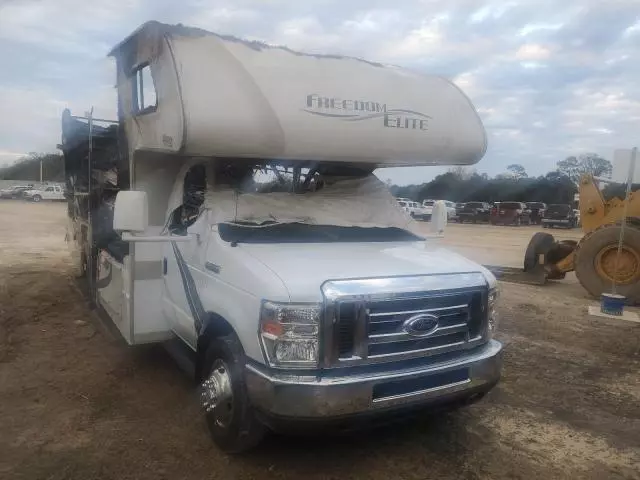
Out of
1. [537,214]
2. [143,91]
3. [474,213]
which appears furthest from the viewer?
[474,213]

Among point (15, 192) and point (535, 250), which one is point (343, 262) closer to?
point (535, 250)

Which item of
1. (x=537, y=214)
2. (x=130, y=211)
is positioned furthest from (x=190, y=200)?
(x=537, y=214)

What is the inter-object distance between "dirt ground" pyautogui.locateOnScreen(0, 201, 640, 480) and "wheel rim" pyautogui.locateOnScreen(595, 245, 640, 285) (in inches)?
143

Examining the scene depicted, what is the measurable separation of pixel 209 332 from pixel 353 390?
1.31 metres

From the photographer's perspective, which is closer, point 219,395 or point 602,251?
point 219,395

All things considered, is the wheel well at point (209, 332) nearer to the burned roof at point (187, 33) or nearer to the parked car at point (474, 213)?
the burned roof at point (187, 33)

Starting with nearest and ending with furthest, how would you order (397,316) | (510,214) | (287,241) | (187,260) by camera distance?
(397,316) < (287,241) < (187,260) < (510,214)

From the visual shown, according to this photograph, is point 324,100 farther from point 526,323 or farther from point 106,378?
point 526,323

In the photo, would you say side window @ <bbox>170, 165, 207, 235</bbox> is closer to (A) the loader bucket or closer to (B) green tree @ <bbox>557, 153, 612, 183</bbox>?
(A) the loader bucket

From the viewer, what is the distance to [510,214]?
40.2 metres

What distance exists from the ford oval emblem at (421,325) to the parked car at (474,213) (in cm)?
3985

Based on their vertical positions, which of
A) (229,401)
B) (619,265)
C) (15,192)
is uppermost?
(619,265)

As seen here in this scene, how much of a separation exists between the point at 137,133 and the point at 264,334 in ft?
9.22

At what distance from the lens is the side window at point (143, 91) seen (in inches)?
193
